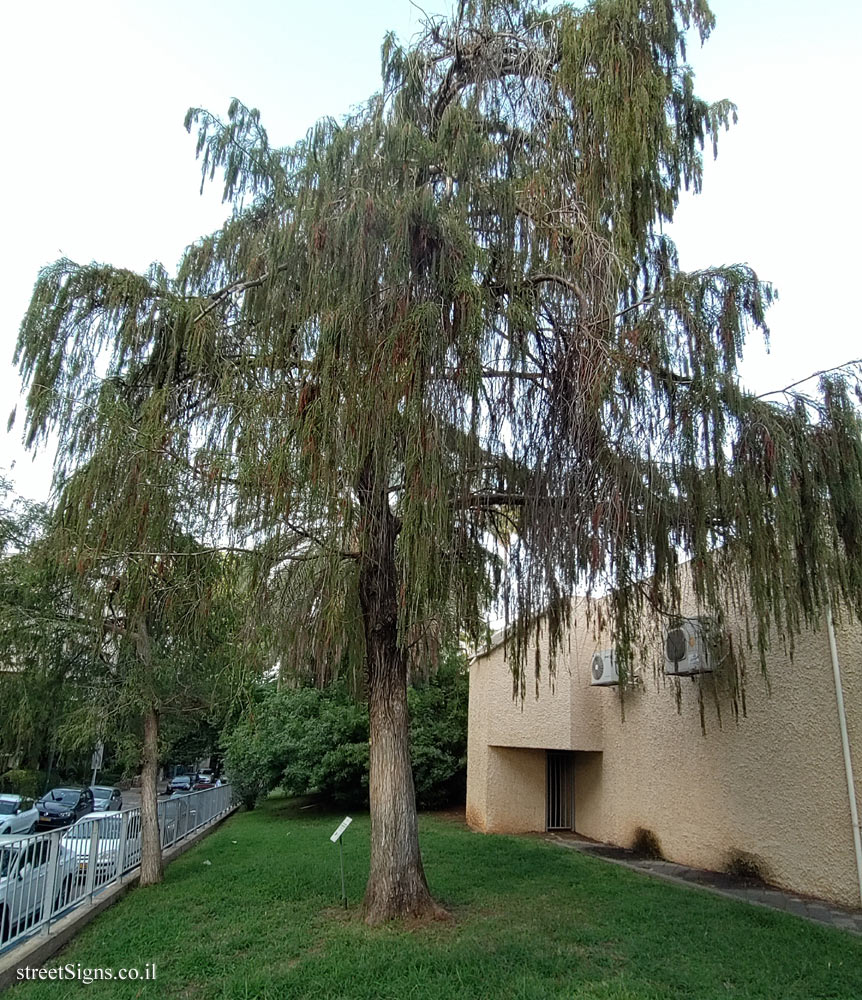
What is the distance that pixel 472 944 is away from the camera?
5.76m

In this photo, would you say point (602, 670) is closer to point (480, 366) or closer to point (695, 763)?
point (695, 763)

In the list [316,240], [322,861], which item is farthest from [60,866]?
[316,240]

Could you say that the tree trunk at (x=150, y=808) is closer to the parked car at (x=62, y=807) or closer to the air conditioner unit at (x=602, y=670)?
the air conditioner unit at (x=602, y=670)

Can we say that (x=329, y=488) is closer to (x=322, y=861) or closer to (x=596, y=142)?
(x=596, y=142)

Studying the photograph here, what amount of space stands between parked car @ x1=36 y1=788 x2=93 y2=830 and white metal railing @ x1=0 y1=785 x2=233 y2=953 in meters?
11.2

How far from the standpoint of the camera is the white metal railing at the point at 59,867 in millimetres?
5844

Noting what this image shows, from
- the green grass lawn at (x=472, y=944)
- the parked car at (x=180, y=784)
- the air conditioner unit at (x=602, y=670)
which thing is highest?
the air conditioner unit at (x=602, y=670)

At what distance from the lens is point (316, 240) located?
5.23 m

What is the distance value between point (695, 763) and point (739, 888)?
2.05 m

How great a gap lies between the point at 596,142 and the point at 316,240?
2254 millimetres

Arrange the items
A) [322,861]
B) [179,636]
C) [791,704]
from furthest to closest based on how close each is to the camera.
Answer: [322,861]
[791,704]
[179,636]

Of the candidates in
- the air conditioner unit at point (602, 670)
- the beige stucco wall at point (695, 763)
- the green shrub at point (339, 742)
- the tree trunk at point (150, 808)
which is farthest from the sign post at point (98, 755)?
the air conditioner unit at point (602, 670)

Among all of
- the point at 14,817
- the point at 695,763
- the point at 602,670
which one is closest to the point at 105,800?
the point at 14,817

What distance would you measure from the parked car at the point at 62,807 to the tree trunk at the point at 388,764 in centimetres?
1566
